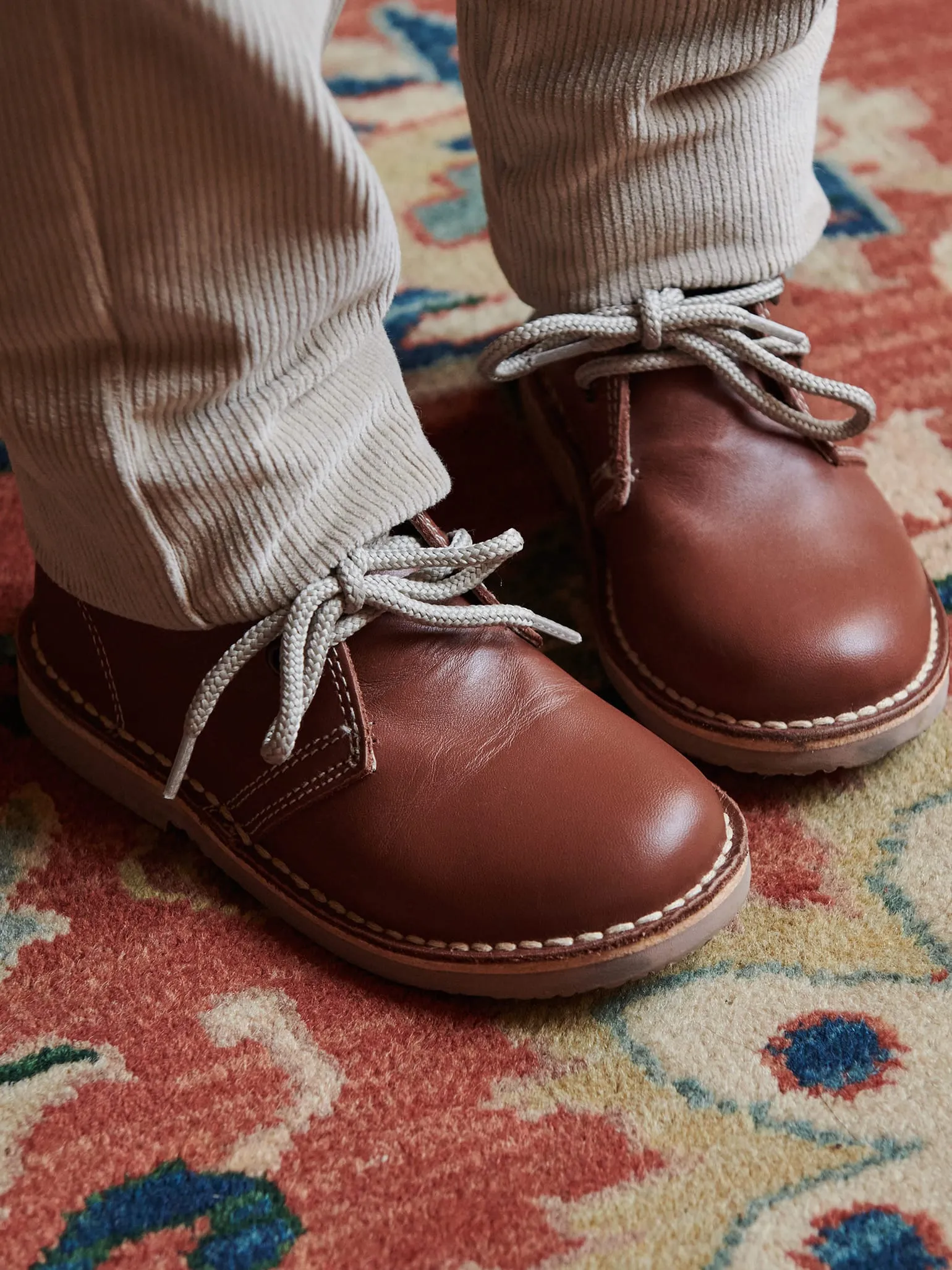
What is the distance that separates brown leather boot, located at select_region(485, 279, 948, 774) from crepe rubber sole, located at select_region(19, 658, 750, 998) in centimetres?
8

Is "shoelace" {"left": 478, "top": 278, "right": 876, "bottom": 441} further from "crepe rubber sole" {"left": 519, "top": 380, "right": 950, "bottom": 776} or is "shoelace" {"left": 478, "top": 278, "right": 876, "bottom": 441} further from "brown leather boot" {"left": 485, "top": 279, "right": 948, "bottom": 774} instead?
"crepe rubber sole" {"left": 519, "top": 380, "right": 950, "bottom": 776}

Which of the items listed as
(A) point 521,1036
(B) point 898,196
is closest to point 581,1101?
(A) point 521,1036

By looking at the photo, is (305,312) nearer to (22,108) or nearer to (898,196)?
(22,108)

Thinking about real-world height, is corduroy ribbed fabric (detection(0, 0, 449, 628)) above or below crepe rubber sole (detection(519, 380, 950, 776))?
above

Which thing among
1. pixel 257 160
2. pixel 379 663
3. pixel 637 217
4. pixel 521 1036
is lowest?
pixel 521 1036

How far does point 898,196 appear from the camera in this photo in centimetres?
118

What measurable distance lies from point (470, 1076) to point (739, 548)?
0.33 m

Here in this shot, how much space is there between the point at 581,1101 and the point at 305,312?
369mm

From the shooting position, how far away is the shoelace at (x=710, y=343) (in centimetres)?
72

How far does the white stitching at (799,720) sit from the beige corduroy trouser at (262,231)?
18 centimetres

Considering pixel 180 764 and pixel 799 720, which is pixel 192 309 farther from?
pixel 799 720

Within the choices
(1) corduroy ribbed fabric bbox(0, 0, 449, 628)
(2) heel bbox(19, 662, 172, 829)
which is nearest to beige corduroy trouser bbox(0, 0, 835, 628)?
(1) corduroy ribbed fabric bbox(0, 0, 449, 628)

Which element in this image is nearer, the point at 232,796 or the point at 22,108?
the point at 22,108

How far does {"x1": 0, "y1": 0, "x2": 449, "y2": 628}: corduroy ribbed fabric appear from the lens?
17.3 inches
